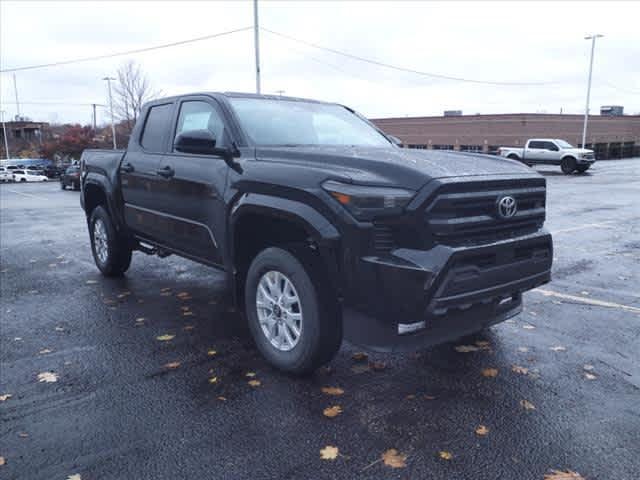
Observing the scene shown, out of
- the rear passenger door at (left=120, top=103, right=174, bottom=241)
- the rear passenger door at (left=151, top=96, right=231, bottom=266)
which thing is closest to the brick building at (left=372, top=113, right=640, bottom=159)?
the rear passenger door at (left=120, top=103, right=174, bottom=241)

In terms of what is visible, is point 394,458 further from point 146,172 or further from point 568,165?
point 568,165

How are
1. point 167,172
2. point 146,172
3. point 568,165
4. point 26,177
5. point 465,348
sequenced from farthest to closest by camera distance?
point 26,177
point 568,165
point 146,172
point 167,172
point 465,348

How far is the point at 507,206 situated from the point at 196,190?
2631 millimetres

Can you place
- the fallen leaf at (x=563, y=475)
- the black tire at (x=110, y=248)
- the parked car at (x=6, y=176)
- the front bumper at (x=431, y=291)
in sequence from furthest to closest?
the parked car at (x=6, y=176) < the black tire at (x=110, y=248) < the front bumper at (x=431, y=291) < the fallen leaf at (x=563, y=475)

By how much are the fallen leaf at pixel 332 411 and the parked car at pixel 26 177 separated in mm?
51720

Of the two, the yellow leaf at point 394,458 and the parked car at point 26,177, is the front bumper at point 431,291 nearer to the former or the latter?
the yellow leaf at point 394,458

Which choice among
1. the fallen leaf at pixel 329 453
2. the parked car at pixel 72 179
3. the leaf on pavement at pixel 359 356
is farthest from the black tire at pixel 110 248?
the parked car at pixel 72 179

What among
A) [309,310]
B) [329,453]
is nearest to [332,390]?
[309,310]

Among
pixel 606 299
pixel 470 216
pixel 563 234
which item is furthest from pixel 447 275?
pixel 563 234

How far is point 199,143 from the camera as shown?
414 cm

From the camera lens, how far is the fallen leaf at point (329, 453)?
2936 millimetres

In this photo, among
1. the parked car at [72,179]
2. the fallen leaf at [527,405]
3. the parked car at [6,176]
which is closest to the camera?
the fallen leaf at [527,405]

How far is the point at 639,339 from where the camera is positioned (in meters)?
4.61

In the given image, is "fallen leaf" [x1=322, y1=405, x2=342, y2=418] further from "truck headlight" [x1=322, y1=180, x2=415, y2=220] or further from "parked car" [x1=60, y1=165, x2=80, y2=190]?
"parked car" [x1=60, y1=165, x2=80, y2=190]
